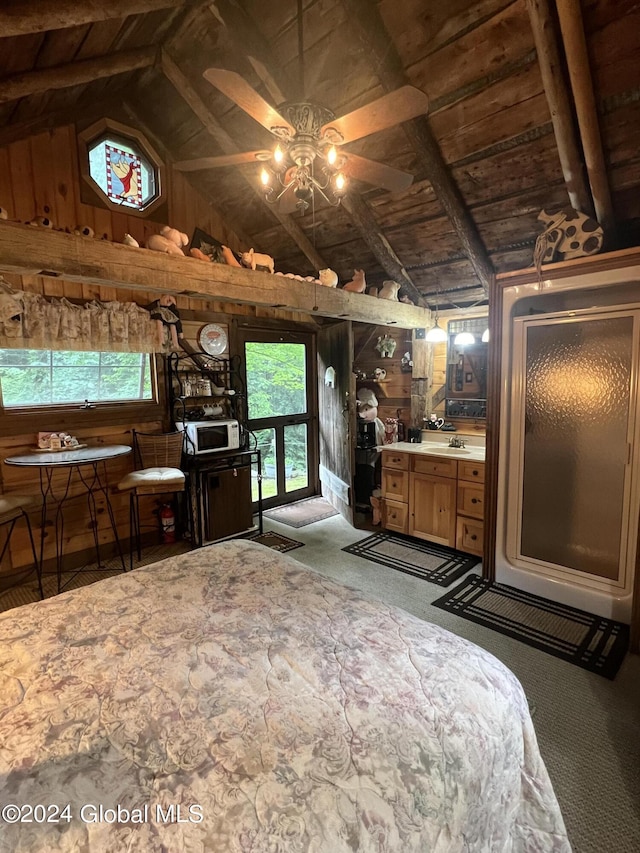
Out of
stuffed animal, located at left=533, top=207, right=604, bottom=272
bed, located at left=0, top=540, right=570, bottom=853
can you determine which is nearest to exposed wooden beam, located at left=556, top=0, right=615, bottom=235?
stuffed animal, located at left=533, top=207, right=604, bottom=272

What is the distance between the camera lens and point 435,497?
3.67m

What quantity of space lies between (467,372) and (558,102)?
7.33 feet

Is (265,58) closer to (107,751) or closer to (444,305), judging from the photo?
(444,305)

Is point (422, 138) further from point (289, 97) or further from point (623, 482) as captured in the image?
point (623, 482)

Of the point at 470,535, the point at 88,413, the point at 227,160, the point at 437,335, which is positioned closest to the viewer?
the point at 227,160

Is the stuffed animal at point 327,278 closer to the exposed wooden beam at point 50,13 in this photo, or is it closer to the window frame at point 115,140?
the window frame at point 115,140

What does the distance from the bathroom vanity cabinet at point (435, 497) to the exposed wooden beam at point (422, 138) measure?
4.90ft

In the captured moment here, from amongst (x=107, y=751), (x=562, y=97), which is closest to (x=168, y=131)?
(x=562, y=97)

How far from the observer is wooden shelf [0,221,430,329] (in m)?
2.30

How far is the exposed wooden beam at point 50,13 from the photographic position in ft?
5.74

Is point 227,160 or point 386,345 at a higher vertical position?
point 227,160

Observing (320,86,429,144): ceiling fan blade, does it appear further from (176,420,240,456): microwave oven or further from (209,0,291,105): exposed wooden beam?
(176,420,240,456): microwave oven

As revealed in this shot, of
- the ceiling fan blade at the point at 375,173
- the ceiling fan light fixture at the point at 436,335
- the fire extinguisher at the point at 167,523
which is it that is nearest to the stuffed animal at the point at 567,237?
the ceiling fan blade at the point at 375,173

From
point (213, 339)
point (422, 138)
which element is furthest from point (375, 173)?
point (213, 339)
